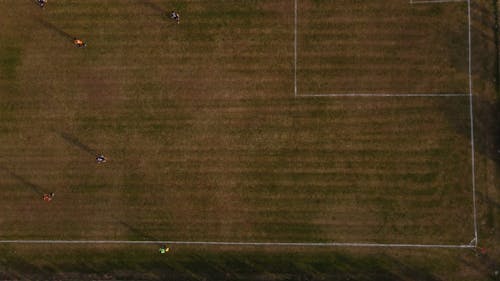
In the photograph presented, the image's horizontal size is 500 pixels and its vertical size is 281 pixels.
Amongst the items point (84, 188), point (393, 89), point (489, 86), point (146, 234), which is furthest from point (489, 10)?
point (84, 188)

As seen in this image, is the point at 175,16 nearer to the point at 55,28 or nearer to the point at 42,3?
the point at 55,28

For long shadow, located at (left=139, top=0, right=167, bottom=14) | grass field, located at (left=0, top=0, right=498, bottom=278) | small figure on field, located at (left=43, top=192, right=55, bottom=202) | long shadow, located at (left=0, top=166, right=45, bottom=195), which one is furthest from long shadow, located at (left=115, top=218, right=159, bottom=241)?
long shadow, located at (left=139, top=0, right=167, bottom=14)

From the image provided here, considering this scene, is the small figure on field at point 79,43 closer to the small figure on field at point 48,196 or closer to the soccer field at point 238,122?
the soccer field at point 238,122

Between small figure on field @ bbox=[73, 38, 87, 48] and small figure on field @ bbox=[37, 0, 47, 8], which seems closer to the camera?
small figure on field @ bbox=[73, 38, 87, 48]

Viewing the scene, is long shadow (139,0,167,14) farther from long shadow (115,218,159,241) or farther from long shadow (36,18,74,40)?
long shadow (115,218,159,241)

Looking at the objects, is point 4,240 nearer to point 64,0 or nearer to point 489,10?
point 64,0

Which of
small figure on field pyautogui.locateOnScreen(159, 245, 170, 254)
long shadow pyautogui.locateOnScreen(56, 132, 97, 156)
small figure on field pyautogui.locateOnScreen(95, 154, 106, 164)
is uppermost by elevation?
long shadow pyautogui.locateOnScreen(56, 132, 97, 156)

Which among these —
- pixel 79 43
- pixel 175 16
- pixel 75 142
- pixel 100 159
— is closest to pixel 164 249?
pixel 100 159
